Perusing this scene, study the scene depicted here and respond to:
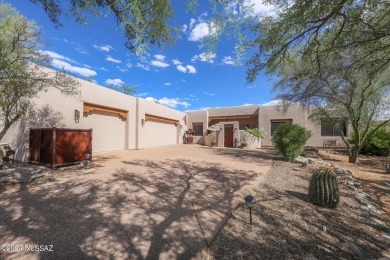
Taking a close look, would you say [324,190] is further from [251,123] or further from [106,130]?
[251,123]

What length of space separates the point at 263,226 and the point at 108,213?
9.04ft

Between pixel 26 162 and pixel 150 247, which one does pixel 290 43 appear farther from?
pixel 26 162

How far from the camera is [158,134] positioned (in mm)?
16406

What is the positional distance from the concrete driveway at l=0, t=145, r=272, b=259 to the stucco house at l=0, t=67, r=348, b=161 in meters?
4.28

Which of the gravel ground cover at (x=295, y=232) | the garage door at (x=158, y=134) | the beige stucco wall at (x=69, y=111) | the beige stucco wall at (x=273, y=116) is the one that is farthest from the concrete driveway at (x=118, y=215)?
the beige stucco wall at (x=273, y=116)

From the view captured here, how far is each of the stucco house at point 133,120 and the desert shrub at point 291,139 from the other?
3005 millimetres

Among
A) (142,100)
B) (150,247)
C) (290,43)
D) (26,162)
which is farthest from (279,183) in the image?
(142,100)

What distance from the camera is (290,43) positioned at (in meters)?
4.25

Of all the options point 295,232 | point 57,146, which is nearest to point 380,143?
point 295,232

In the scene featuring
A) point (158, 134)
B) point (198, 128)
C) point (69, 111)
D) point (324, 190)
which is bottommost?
point (324, 190)

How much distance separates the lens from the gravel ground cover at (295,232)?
2.42 m

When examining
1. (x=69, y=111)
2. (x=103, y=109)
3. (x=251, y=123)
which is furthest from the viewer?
(x=251, y=123)

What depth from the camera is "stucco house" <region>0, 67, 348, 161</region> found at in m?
7.90

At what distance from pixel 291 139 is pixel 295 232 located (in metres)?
6.44
